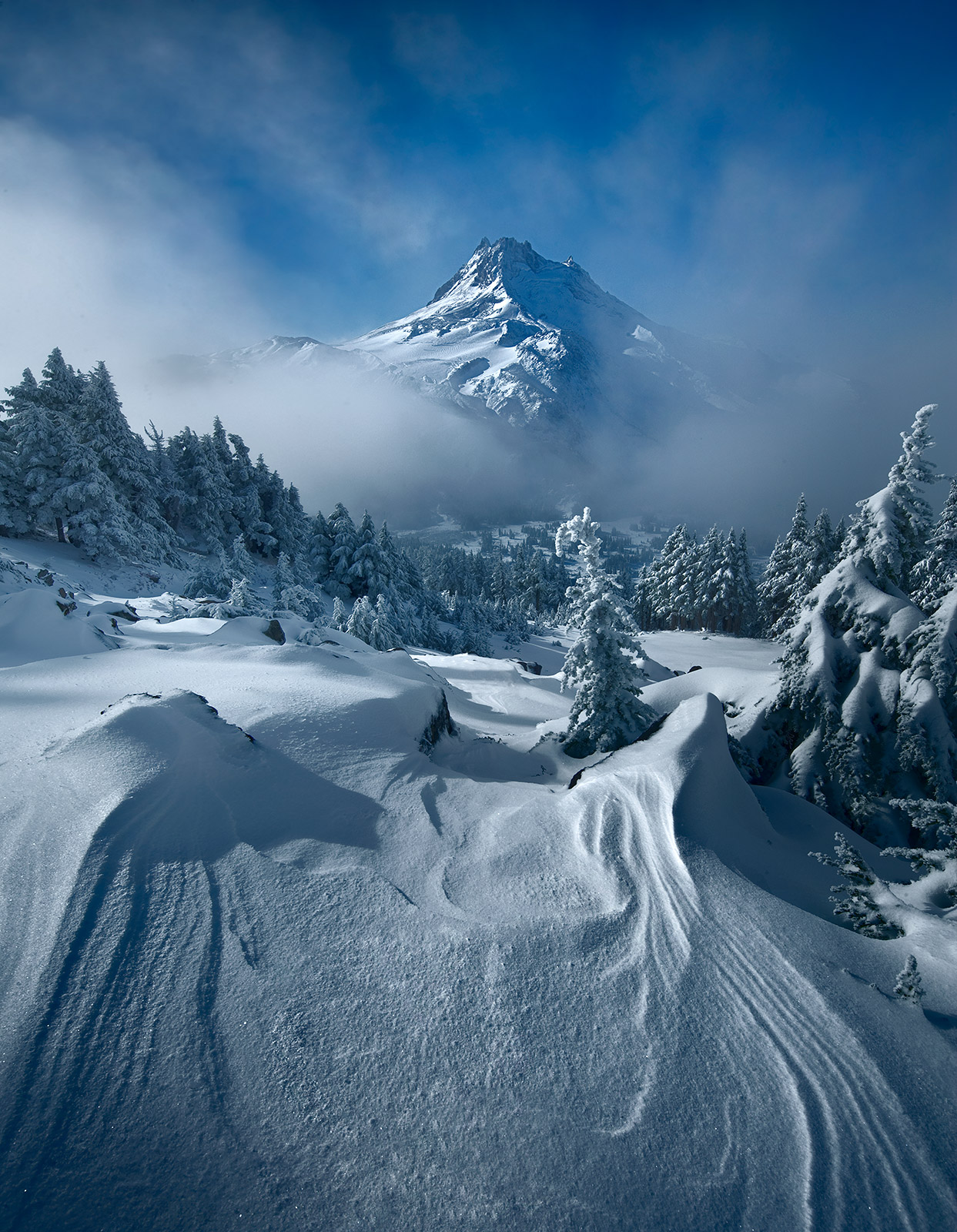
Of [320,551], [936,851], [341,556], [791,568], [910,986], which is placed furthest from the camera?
[320,551]

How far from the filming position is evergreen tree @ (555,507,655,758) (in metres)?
8.40

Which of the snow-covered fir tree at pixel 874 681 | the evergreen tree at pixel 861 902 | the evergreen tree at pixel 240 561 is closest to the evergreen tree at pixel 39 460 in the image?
the evergreen tree at pixel 240 561

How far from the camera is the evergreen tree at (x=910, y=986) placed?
2.98 metres

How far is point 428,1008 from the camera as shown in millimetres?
2885

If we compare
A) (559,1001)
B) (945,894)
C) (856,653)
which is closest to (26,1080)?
(559,1001)

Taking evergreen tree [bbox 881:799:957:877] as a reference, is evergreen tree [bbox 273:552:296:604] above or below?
above

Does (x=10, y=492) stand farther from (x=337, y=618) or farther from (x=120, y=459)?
(x=337, y=618)

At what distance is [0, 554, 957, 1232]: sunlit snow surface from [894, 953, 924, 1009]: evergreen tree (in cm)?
11

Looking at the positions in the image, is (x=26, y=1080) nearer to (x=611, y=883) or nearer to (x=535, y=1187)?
(x=535, y=1187)

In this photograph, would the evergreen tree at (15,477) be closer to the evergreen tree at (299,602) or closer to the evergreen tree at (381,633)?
the evergreen tree at (299,602)

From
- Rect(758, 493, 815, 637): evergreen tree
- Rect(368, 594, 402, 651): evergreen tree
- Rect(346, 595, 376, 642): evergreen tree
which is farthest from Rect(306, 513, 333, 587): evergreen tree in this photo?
Rect(758, 493, 815, 637): evergreen tree

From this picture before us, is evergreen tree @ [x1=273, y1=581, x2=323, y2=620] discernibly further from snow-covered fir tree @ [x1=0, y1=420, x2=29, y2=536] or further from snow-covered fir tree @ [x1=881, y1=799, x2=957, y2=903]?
snow-covered fir tree @ [x1=881, y1=799, x2=957, y2=903]

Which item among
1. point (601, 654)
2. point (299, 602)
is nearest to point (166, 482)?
point (299, 602)

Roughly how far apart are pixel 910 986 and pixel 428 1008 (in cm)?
303
